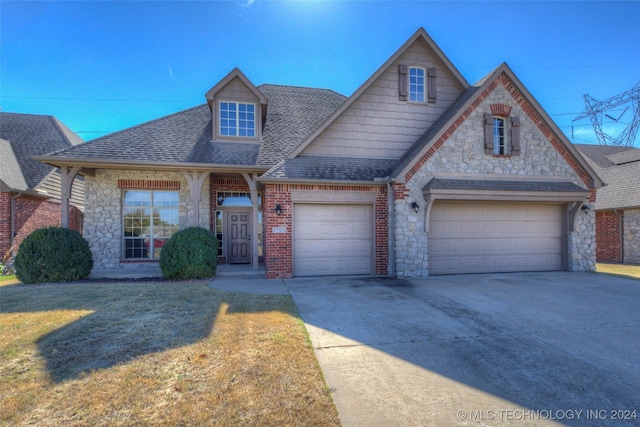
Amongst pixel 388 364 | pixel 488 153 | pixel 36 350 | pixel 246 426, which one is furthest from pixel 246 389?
pixel 488 153

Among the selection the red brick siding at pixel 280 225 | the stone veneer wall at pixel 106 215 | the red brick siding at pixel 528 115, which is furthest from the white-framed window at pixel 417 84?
the stone veneer wall at pixel 106 215

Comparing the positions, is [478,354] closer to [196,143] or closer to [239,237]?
[239,237]

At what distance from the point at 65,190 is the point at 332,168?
8199mm

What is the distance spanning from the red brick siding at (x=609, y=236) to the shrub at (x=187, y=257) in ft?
58.3

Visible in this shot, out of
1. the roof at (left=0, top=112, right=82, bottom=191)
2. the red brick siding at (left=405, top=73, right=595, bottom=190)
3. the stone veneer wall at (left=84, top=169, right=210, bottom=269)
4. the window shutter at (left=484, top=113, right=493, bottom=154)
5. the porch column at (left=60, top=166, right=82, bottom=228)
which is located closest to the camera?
the red brick siding at (left=405, top=73, right=595, bottom=190)

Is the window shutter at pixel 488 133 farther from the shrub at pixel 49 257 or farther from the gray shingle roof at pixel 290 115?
the shrub at pixel 49 257

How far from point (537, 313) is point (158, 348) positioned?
6278 mm

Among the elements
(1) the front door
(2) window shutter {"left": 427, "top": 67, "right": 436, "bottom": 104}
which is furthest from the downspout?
(2) window shutter {"left": 427, "top": 67, "right": 436, "bottom": 104}

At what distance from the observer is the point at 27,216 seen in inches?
488

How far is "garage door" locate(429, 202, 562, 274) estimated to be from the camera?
9578 millimetres

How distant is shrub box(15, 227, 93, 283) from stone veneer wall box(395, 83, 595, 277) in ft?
30.2

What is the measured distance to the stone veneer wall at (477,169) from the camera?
900 centimetres

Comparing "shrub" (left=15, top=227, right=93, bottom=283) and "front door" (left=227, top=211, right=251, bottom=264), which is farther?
"front door" (left=227, top=211, right=251, bottom=264)

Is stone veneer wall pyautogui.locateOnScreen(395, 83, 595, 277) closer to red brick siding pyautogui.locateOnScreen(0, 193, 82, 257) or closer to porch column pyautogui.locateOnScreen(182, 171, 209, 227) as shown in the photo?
porch column pyautogui.locateOnScreen(182, 171, 209, 227)
